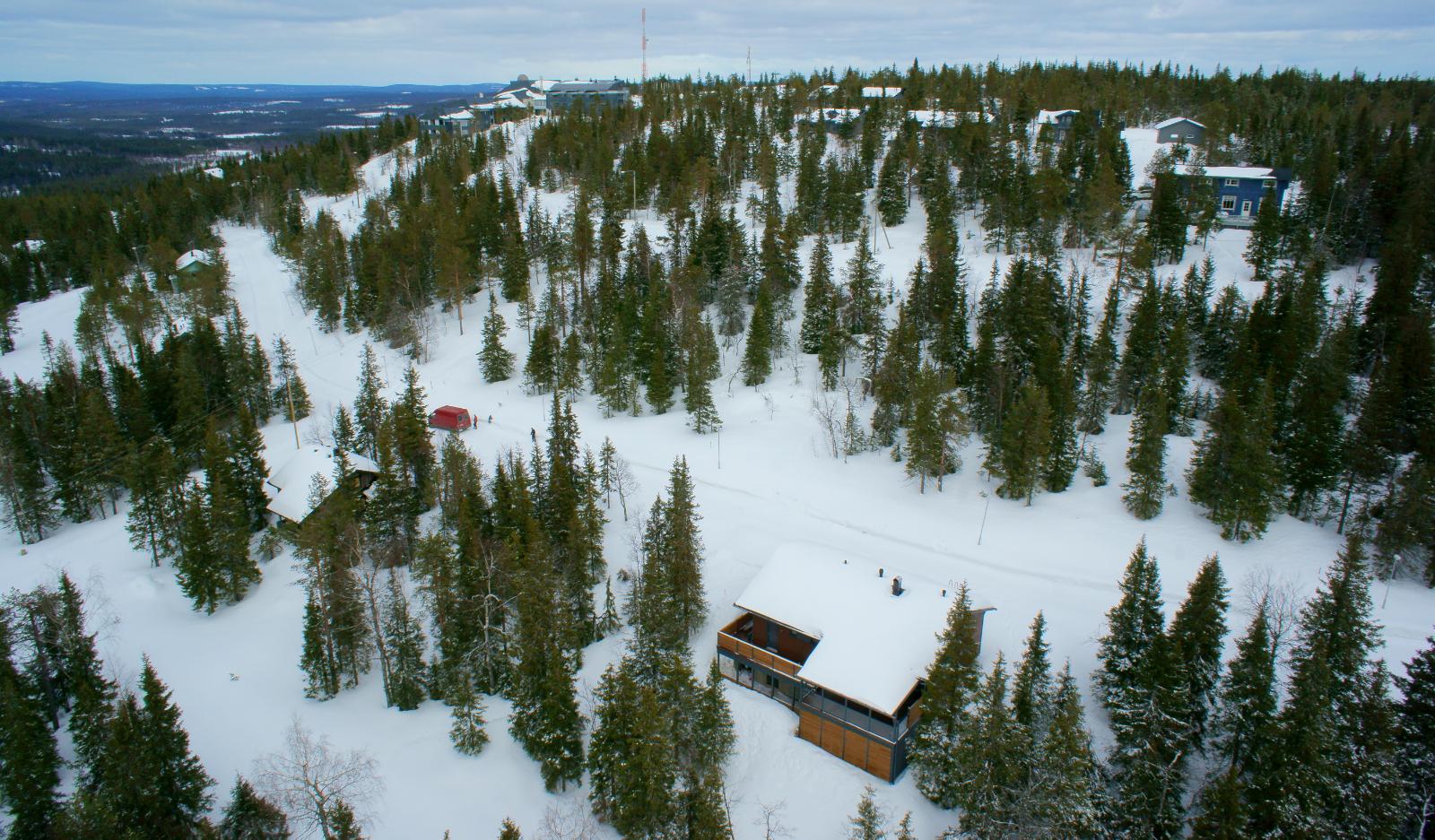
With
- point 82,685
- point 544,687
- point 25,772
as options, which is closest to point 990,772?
point 544,687

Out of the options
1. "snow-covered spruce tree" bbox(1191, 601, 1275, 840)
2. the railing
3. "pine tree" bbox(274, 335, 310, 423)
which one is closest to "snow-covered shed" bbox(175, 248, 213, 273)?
"pine tree" bbox(274, 335, 310, 423)

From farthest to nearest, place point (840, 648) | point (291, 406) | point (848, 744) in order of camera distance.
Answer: point (291, 406) → point (840, 648) → point (848, 744)

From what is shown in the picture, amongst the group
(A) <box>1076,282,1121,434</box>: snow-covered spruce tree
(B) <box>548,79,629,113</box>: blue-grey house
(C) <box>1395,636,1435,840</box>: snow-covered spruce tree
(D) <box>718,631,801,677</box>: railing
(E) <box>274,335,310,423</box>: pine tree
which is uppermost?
(B) <box>548,79,629,113</box>: blue-grey house

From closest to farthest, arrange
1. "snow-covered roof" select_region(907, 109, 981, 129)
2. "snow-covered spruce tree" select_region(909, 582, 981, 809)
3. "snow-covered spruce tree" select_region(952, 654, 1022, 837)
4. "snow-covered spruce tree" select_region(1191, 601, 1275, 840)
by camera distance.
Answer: "snow-covered spruce tree" select_region(1191, 601, 1275, 840)
"snow-covered spruce tree" select_region(952, 654, 1022, 837)
"snow-covered spruce tree" select_region(909, 582, 981, 809)
"snow-covered roof" select_region(907, 109, 981, 129)

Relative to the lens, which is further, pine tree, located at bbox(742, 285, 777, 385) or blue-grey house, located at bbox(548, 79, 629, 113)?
blue-grey house, located at bbox(548, 79, 629, 113)

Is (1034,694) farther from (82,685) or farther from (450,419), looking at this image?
(450,419)

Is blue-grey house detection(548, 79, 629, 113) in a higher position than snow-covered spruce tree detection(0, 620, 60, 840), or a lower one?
higher

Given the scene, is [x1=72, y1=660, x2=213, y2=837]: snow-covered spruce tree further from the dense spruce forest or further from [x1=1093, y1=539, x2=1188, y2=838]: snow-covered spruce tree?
[x1=1093, y1=539, x2=1188, y2=838]: snow-covered spruce tree
